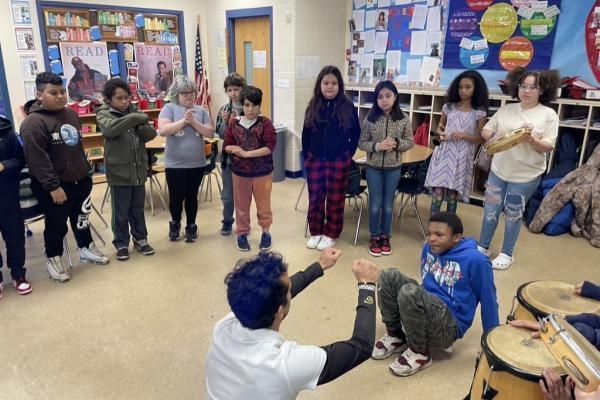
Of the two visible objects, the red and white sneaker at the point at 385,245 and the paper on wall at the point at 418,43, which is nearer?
the red and white sneaker at the point at 385,245

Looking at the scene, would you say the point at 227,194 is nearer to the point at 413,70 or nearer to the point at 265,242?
the point at 265,242

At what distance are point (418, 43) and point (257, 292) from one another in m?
4.55

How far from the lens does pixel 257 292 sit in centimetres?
115

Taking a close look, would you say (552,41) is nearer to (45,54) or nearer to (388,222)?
(388,222)

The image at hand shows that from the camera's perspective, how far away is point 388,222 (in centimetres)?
350

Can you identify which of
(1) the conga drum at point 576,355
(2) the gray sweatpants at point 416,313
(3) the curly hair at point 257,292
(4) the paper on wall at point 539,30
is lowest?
(2) the gray sweatpants at point 416,313

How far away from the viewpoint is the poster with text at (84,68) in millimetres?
5223

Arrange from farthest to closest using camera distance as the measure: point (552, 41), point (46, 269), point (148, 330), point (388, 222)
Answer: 1. point (552, 41)
2. point (388, 222)
3. point (46, 269)
4. point (148, 330)

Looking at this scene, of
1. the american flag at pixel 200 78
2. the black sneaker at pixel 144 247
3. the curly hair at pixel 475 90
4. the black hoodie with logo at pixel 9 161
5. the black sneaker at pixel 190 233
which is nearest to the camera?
the black hoodie with logo at pixel 9 161

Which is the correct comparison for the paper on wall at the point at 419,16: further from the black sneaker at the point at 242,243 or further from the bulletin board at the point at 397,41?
the black sneaker at the point at 242,243

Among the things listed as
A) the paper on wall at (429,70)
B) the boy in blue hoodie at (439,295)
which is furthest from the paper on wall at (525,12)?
the boy in blue hoodie at (439,295)

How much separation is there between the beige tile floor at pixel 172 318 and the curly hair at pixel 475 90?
1166 mm

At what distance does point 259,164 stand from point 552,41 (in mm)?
2946

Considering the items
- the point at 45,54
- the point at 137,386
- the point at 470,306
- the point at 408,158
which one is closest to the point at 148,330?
the point at 137,386
